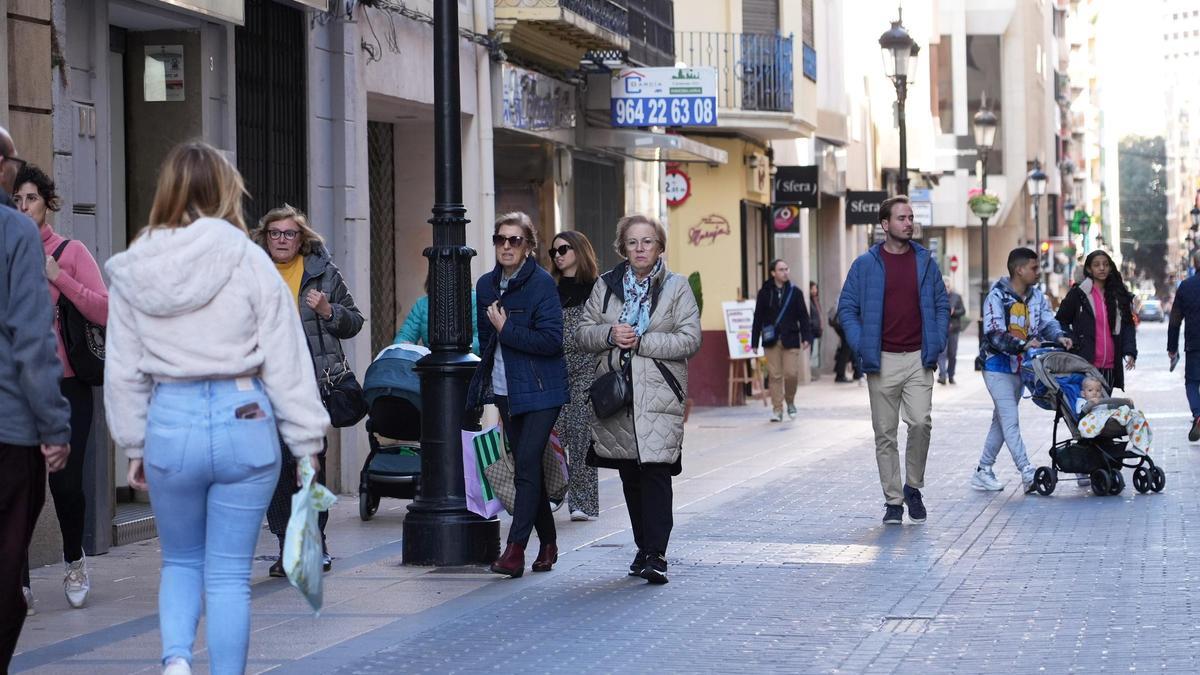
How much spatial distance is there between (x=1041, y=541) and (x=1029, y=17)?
226 ft

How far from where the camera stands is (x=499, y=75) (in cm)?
1944

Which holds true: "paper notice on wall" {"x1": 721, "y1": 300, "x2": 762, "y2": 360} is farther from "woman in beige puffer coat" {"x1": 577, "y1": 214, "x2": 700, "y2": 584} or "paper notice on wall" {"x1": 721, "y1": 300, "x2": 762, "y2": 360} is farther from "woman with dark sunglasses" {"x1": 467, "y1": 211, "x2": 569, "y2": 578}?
"woman in beige puffer coat" {"x1": 577, "y1": 214, "x2": 700, "y2": 584}

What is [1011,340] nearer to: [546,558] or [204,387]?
[546,558]

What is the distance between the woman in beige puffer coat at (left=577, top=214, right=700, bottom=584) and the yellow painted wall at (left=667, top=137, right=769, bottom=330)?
19.5 metres

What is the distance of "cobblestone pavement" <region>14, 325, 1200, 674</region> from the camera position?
7.61 meters

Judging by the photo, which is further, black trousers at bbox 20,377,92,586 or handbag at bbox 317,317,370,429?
handbag at bbox 317,317,370,429

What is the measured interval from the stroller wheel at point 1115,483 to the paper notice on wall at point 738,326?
13.5m

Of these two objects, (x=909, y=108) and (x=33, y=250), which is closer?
(x=33, y=250)

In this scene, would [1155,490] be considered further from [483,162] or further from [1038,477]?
[483,162]

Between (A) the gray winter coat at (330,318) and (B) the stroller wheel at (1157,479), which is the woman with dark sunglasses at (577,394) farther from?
(B) the stroller wheel at (1157,479)

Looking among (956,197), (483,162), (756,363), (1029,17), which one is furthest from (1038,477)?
(1029,17)

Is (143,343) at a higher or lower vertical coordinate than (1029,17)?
lower

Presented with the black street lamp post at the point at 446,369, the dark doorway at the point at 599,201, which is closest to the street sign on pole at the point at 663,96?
the dark doorway at the point at 599,201

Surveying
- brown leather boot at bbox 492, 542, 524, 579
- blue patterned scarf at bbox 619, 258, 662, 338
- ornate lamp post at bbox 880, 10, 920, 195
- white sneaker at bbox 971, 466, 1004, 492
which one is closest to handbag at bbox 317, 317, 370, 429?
brown leather boot at bbox 492, 542, 524, 579
